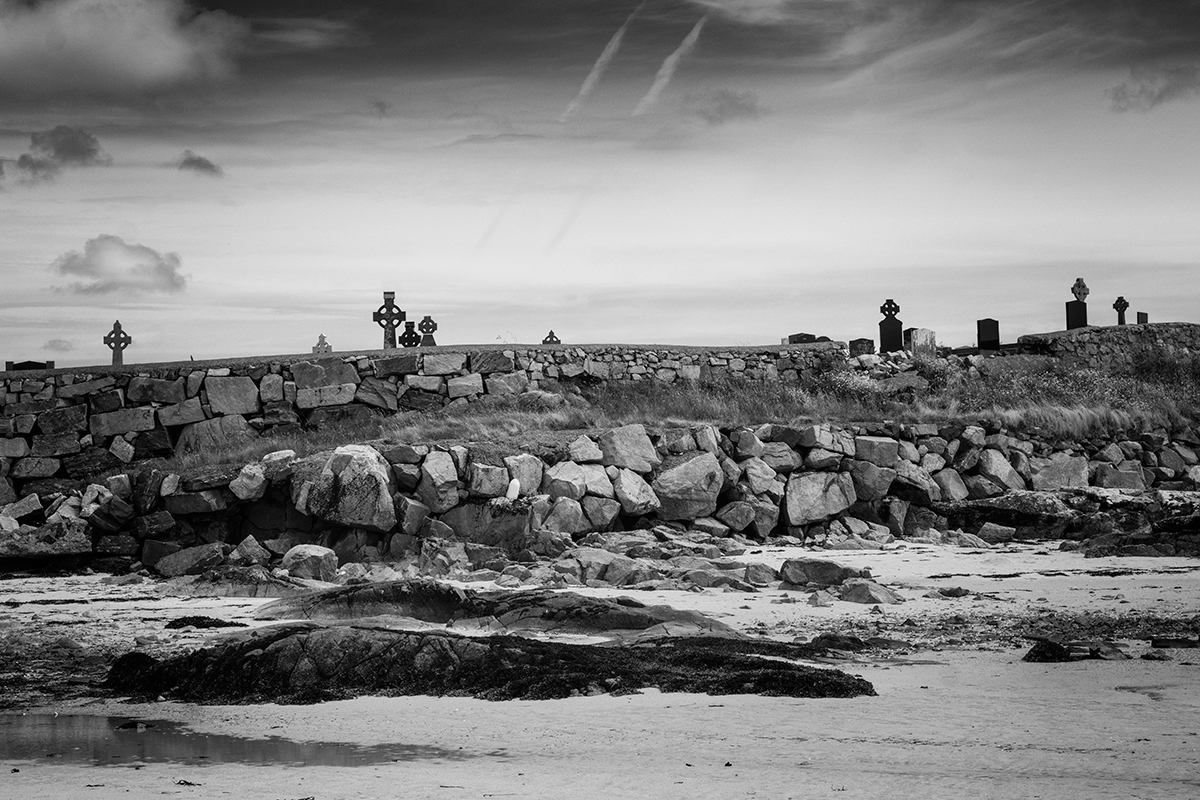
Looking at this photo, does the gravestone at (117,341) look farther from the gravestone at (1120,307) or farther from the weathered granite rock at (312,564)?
the gravestone at (1120,307)

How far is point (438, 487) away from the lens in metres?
13.0

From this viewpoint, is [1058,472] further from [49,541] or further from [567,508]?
[49,541]

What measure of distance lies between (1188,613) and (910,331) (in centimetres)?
1476

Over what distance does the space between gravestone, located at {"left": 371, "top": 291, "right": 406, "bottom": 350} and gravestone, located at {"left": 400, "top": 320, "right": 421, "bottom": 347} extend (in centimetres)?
15

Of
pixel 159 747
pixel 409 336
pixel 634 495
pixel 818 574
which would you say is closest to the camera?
pixel 159 747

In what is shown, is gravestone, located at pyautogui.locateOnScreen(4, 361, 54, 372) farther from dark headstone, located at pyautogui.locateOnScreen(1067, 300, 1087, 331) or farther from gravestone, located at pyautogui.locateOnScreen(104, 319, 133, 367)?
dark headstone, located at pyautogui.locateOnScreen(1067, 300, 1087, 331)

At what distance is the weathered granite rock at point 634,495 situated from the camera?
13148mm

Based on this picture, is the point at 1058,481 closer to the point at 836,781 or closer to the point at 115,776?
the point at 836,781

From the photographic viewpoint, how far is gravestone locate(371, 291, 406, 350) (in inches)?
818

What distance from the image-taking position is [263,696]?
598 centimetres

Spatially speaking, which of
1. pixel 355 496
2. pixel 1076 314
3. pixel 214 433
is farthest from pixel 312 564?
pixel 1076 314

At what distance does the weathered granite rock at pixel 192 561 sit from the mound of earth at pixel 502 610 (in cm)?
371

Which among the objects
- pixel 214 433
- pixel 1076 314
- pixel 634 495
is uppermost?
pixel 1076 314

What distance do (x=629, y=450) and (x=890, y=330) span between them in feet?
32.5
